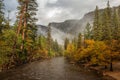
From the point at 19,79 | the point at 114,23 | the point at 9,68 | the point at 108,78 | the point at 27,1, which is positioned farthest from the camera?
the point at 114,23

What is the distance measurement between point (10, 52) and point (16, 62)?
728cm

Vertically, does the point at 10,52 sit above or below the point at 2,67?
above

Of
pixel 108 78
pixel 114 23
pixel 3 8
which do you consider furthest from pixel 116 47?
pixel 114 23

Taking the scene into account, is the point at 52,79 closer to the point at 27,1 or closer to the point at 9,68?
the point at 9,68

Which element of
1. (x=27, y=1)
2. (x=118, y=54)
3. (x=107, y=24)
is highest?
(x=27, y=1)

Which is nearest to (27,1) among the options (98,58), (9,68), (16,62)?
(16,62)

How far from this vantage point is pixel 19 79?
31.2 m

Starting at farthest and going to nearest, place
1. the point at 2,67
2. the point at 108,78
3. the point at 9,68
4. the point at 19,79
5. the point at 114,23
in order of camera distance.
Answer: the point at 114,23
the point at 9,68
the point at 2,67
the point at 108,78
the point at 19,79

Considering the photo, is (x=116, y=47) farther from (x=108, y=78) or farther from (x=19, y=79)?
(x=19, y=79)

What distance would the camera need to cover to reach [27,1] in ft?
181

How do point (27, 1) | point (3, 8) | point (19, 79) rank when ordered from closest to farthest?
1. point (19, 79)
2. point (3, 8)
3. point (27, 1)

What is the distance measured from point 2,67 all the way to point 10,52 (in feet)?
11.7

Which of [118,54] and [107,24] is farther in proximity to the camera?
[107,24]

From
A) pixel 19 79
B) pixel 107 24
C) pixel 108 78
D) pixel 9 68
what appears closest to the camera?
pixel 19 79
